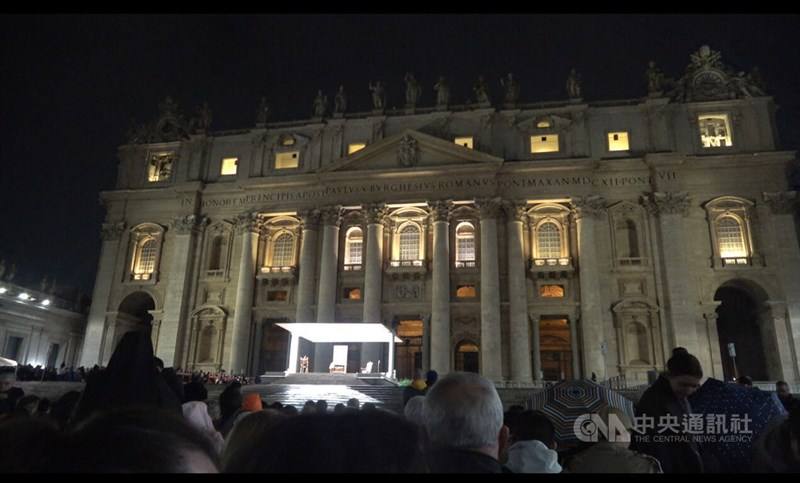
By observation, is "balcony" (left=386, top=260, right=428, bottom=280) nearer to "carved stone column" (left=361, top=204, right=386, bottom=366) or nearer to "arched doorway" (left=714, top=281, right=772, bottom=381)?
"carved stone column" (left=361, top=204, right=386, bottom=366)

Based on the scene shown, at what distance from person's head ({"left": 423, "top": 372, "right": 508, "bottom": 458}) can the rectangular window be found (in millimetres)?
39375

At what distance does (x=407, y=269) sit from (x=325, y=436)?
3803cm

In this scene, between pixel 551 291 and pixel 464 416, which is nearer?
pixel 464 416

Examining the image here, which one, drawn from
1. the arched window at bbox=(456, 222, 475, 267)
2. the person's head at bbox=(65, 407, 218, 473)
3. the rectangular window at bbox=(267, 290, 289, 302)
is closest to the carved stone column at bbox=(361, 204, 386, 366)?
the arched window at bbox=(456, 222, 475, 267)

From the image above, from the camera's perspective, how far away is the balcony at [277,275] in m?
41.4

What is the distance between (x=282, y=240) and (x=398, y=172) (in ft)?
34.1

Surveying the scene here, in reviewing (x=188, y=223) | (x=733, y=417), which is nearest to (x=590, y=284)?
(x=188, y=223)

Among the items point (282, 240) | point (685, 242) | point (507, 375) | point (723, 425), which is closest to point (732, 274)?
point (685, 242)

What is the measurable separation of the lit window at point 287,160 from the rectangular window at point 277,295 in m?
9.96

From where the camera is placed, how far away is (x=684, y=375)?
5.21 metres

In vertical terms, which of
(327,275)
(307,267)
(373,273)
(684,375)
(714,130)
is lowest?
(684,375)

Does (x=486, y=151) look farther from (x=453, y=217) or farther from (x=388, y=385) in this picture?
(x=388, y=385)

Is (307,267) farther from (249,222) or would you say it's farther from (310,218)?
(249,222)

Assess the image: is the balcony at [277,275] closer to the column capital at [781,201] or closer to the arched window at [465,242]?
the arched window at [465,242]
